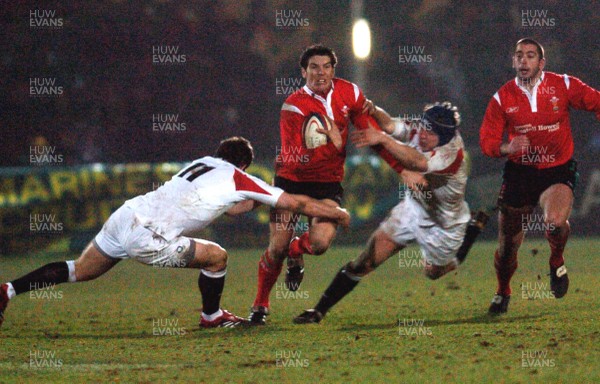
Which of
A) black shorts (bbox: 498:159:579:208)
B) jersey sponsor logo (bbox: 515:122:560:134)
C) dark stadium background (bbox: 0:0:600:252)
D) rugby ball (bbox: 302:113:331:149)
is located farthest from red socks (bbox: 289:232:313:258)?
dark stadium background (bbox: 0:0:600:252)

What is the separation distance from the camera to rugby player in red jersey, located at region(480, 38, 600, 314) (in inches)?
372

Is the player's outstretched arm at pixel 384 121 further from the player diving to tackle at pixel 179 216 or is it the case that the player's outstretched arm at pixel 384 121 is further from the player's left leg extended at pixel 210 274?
the player's left leg extended at pixel 210 274

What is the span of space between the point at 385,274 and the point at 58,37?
31.2ft

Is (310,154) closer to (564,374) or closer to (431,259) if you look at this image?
(431,259)

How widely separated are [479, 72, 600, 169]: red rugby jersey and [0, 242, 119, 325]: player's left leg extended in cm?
343

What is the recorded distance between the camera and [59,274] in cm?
852

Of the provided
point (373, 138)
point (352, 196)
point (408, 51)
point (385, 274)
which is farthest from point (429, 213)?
point (408, 51)

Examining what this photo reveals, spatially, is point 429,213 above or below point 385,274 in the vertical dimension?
above

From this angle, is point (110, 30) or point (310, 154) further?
point (110, 30)

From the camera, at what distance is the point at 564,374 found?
20.6ft

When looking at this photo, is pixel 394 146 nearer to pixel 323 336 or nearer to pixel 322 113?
pixel 322 113

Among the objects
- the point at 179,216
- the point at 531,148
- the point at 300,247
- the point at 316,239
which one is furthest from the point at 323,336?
the point at 531,148

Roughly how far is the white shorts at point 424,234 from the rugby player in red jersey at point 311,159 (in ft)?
1.68

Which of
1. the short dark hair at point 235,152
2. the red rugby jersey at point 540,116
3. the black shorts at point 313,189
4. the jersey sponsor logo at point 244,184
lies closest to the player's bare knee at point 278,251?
the black shorts at point 313,189
